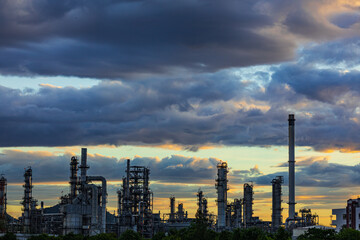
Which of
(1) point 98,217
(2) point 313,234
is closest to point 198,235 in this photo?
(2) point 313,234

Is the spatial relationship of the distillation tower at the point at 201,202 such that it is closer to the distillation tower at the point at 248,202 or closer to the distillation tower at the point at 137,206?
the distillation tower at the point at 248,202

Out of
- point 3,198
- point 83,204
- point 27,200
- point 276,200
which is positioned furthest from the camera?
point 276,200

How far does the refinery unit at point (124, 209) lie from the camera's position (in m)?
123

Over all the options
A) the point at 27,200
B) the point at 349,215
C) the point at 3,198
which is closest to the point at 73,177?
the point at 27,200

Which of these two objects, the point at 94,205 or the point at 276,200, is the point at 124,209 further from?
the point at 276,200

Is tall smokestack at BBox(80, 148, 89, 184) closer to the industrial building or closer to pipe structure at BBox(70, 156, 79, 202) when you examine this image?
pipe structure at BBox(70, 156, 79, 202)

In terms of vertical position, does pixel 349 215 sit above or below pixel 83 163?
below

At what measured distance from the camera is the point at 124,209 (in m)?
135

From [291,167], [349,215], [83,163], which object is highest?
[291,167]

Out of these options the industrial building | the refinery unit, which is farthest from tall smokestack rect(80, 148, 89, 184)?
the industrial building

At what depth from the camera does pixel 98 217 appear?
412 feet

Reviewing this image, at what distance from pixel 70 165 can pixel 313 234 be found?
56118mm

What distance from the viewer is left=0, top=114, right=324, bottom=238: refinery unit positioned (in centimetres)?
12306

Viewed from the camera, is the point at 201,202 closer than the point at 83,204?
No
